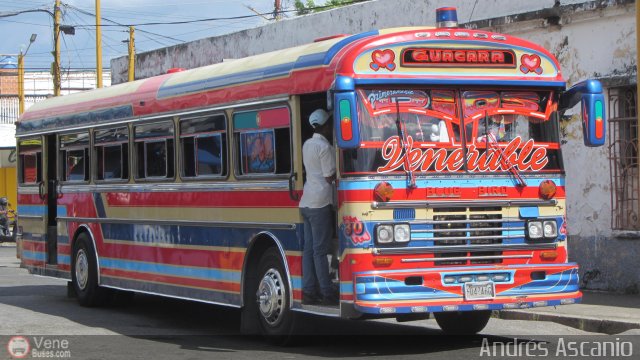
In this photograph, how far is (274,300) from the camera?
38.3 ft

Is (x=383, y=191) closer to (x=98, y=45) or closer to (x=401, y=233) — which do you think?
(x=401, y=233)

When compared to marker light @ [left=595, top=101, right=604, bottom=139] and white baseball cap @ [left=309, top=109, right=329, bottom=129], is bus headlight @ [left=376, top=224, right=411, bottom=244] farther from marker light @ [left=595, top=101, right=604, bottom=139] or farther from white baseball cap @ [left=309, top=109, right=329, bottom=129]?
marker light @ [left=595, top=101, right=604, bottom=139]

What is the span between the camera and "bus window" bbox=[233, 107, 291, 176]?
11.6 metres

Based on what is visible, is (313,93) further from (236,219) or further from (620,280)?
(620,280)

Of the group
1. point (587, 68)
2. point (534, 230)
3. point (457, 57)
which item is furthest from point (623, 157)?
point (457, 57)

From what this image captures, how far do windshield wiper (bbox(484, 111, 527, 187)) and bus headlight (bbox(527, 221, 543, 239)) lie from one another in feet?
1.23

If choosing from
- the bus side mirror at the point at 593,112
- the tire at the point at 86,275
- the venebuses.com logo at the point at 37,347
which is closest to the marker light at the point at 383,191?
the bus side mirror at the point at 593,112

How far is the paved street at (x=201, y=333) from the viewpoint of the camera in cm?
1120

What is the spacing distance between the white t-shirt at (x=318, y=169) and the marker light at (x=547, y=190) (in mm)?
2002

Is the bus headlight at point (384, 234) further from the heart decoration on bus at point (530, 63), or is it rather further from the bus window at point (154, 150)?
the bus window at point (154, 150)

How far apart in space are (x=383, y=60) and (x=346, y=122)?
0.90 m

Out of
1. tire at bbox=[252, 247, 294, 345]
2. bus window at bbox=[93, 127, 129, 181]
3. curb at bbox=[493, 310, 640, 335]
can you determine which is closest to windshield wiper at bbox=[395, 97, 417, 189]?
tire at bbox=[252, 247, 294, 345]

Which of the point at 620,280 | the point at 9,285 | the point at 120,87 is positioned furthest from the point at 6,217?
the point at 620,280

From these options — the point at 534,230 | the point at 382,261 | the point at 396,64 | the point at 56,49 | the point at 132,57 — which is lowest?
the point at 382,261
